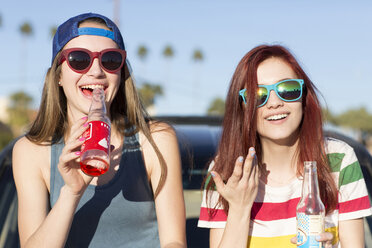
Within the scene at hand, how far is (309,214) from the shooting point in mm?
2184

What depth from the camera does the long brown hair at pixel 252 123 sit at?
267 cm

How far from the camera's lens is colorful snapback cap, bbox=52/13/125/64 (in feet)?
8.75

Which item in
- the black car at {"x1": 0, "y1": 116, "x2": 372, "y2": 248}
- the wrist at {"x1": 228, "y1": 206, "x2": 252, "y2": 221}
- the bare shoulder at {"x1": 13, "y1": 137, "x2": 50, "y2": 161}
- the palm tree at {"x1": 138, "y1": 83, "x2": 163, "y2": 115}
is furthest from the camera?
the palm tree at {"x1": 138, "y1": 83, "x2": 163, "y2": 115}

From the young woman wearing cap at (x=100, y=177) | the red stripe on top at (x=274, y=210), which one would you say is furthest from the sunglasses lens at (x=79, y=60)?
the red stripe on top at (x=274, y=210)

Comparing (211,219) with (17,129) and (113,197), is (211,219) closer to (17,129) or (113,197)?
(113,197)

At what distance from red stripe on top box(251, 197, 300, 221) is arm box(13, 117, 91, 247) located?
895 mm

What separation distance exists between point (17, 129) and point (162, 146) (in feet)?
164

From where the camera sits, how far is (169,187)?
272cm

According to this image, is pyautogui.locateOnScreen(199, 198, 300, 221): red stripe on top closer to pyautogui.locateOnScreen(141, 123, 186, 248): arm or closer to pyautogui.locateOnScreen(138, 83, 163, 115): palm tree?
pyautogui.locateOnScreen(141, 123, 186, 248): arm

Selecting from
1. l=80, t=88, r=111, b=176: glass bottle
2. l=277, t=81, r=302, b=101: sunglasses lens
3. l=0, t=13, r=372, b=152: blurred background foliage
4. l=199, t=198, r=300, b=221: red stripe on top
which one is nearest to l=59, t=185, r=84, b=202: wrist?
l=80, t=88, r=111, b=176: glass bottle

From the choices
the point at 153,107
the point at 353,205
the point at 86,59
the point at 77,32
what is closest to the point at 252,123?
the point at 353,205

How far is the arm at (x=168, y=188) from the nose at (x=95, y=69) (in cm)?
48

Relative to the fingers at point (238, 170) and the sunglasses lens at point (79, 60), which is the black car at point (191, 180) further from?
the sunglasses lens at point (79, 60)

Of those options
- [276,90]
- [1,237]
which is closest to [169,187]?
[276,90]
